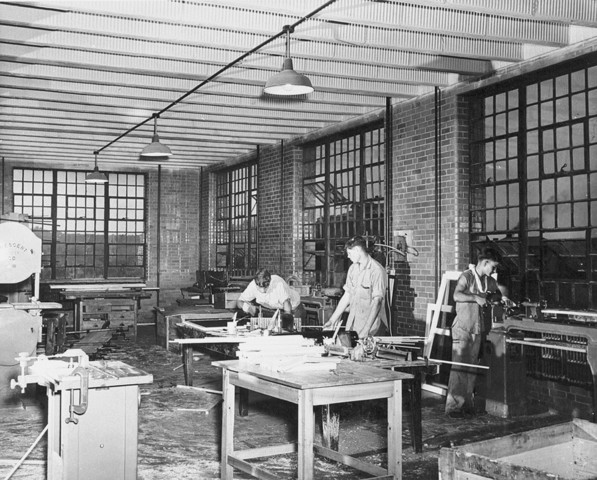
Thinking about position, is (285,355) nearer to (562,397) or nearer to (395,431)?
(395,431)

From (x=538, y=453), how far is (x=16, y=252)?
7.70 m

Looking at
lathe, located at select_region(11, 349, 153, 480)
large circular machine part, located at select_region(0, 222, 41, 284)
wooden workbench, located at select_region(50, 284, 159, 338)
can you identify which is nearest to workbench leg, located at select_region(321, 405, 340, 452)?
lathe, located at select_region(11, 349, 153, 480)

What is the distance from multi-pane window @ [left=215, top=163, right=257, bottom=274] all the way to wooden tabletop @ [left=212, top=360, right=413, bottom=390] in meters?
10.4

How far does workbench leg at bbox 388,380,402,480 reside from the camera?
5.19m

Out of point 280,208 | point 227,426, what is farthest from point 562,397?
point 280,208

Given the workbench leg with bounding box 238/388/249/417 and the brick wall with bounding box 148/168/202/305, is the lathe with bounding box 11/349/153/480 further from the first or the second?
the brick wall with bounding box 148/168/202/305

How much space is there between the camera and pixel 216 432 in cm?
731

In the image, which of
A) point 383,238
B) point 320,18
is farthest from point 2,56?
point 383,238

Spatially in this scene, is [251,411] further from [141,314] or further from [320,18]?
[141,314]

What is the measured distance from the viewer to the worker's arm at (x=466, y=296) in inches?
314

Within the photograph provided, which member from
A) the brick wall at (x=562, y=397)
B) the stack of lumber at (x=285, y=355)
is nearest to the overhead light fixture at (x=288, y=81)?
the stack of lumber at (x=285, y=355)

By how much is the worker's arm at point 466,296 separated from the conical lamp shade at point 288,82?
2.94 metres

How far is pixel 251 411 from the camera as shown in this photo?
8.26 meters

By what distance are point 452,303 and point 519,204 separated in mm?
1591
